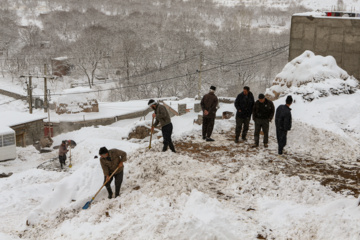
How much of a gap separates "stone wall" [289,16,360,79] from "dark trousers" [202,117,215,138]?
953cm

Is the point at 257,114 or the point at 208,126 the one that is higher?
the point at 257,114

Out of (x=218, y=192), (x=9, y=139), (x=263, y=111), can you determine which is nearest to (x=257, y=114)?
(x=263, y=111)

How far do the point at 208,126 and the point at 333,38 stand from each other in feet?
33.4

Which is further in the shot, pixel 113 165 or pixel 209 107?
pixel 209 107

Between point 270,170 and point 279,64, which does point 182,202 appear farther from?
point 279,64

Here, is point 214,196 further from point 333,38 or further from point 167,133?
point 333,38

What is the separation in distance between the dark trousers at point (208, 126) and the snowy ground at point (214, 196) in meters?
0.35

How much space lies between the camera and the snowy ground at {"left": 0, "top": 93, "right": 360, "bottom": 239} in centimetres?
615

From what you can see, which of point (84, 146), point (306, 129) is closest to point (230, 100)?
point (84, 146)

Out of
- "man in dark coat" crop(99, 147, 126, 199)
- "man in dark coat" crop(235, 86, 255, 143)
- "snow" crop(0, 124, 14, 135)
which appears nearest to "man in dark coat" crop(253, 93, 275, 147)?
"man in dark coat" crop(235, 86, 255, 143)

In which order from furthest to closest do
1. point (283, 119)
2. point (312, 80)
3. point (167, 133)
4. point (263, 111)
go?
point (312, 80)
point (263, 111)
point (167, 133)
point (283, 119)

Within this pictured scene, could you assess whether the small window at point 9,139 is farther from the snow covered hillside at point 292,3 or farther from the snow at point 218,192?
the snow covered hillside at point 292,3

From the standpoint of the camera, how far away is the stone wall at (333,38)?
58.1 feet

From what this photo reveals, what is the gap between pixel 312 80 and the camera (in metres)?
14.8
